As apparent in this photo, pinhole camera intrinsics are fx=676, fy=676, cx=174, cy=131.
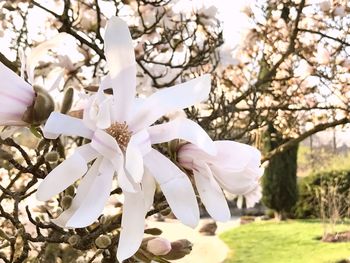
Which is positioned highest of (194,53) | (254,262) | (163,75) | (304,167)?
(304,167)

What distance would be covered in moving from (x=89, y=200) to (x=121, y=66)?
0.23 feet

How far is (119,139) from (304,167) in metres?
9.15

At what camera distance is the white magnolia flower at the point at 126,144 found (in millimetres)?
333

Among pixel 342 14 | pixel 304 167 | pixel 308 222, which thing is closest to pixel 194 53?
pixel 342 14

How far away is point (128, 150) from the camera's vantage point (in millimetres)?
328

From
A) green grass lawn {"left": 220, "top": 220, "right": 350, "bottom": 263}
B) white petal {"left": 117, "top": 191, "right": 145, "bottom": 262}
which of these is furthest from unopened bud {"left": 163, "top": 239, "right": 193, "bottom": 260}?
green grass lawn {"left": 220, "top": 220, "right": 350, "bottom": 263}

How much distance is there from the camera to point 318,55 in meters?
2.30

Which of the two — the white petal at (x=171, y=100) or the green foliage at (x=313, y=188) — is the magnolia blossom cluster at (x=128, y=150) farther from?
the green foliage at (x=313, y=188)

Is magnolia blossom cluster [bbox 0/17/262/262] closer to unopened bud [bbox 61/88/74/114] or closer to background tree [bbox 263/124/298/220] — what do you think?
unopened bud [bbox 61/88/74/114]

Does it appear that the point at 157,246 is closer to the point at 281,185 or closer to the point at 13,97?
the point at 13,97

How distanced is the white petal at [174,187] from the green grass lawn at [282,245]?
156 inches

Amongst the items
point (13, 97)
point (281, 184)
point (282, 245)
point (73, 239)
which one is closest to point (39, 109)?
point (13, 97)

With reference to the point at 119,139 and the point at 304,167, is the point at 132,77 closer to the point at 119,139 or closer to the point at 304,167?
the point at 119,139

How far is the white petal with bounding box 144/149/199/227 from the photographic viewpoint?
0.34m
